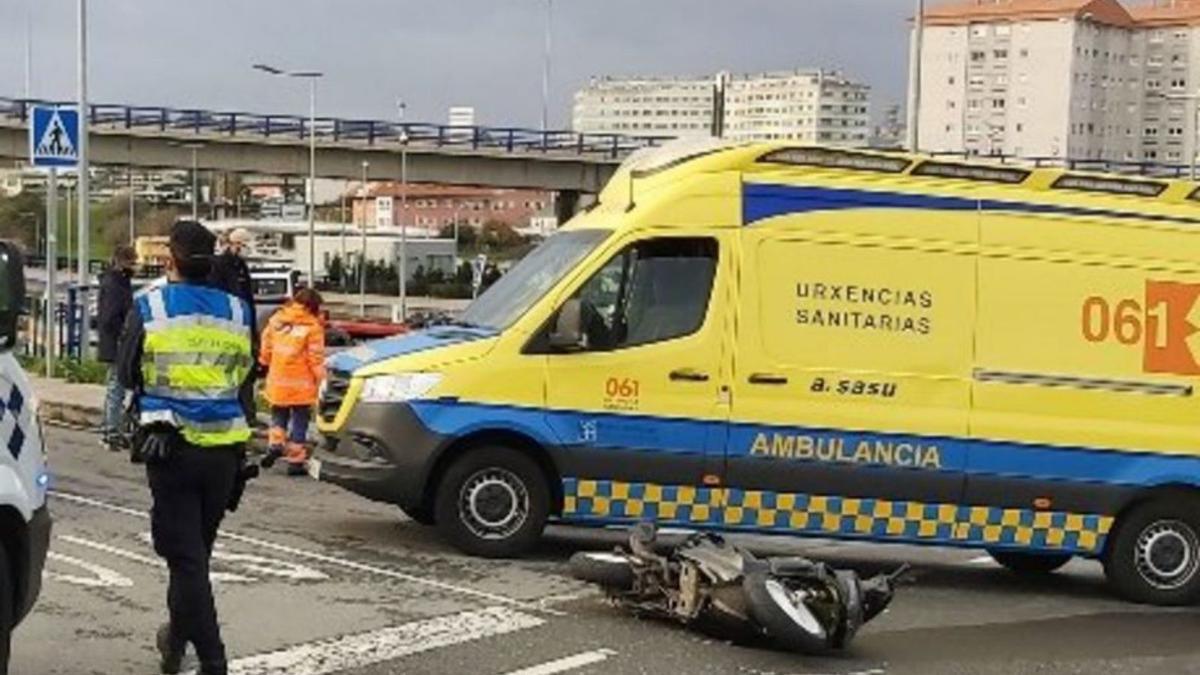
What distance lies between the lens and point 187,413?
6.38m

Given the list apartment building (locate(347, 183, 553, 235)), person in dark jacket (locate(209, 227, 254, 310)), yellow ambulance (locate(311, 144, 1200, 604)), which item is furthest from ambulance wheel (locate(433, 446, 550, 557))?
apartment building (locate(347, 183, 553, 235))

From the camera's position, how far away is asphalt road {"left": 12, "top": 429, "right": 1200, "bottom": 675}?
7449 millimetres

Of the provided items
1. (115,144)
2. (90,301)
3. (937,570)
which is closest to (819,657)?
(937,570)

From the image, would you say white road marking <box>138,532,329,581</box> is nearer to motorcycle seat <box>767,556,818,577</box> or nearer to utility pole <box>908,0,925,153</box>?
motorcycle seat <box>767,556,818,577</box>

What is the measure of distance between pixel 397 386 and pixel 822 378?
101 inches

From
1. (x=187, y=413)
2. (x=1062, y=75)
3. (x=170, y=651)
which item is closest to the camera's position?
(x=187, y=413)

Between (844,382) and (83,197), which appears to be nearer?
(844,382)

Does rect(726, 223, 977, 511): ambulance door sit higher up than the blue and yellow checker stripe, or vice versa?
Result: rect(726, 223, 977, 511): ambulance door

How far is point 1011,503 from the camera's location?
10438 millimetres

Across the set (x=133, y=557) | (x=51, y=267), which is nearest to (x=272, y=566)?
(x=133, y=557)

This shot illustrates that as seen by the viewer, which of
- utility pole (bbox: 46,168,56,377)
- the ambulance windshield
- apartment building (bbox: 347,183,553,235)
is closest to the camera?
the ambulance windshield

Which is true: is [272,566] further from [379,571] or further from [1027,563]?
[1027,563]

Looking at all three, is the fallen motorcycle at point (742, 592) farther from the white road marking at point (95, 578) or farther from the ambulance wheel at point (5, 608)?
the ambulance wheel at point (5, 608)

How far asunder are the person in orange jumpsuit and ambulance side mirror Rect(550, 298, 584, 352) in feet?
14.7
